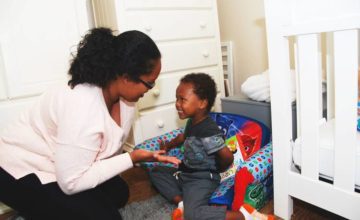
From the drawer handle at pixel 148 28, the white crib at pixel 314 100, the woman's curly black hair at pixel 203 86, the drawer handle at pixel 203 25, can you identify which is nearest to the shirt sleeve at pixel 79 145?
the woman's curly black hair at pixel 203 86

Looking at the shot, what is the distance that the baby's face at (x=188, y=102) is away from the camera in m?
1.15

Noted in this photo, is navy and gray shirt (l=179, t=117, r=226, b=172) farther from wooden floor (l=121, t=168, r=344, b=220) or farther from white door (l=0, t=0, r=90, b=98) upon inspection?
white door (l=0, t=0, r=90, b=98)

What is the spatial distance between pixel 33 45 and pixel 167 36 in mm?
643

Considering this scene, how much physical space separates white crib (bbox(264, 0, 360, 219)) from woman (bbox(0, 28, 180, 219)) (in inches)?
15.1

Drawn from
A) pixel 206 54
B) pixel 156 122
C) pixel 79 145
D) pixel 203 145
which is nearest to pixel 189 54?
pixel 206 54

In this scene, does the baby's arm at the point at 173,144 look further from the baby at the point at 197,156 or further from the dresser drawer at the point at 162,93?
the dresser drawer at the point at 162,93

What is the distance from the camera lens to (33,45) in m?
1.21

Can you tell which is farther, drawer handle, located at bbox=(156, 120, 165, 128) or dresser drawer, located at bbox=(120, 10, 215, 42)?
drawer handle, located at bbox=(156, 120, 165, 128)

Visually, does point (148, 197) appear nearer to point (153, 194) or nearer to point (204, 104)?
point (153, 194)

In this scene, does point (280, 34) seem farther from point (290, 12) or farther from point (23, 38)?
point (23, 38)

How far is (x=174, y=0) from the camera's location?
150cm

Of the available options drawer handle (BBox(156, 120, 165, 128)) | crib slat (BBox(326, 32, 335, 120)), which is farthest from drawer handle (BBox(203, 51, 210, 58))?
crib slat (BBox(326, 32, 335, 120))

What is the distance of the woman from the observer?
0.80m

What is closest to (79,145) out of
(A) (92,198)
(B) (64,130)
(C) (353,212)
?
(B) (64,130)
